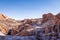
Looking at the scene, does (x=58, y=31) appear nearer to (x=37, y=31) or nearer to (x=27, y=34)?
(x=37, y=31)

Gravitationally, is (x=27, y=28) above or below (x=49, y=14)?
below

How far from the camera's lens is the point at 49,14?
3238cm

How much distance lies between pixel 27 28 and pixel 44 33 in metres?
5.76

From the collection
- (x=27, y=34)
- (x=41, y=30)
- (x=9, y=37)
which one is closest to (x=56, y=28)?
(x=41, y=30)

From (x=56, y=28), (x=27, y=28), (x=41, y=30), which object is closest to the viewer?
(x=56, y=28)

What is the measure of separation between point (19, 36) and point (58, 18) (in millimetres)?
7716

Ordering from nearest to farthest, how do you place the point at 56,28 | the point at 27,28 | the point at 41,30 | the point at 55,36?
1. the point at 55,36
2. the point at 56,28
3. the point at 41,30
4. the point at 27,28

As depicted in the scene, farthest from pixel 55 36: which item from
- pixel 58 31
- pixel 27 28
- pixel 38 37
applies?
pixel 27 28

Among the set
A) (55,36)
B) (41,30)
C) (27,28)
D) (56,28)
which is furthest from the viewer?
(27,28)

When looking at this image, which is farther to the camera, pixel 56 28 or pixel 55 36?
pixel 56 28

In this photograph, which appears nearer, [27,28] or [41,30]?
[41,30]

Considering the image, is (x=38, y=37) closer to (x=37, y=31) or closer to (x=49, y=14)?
(x=37, y=31)

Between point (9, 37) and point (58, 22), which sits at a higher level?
point (58, 22)

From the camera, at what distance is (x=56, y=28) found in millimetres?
25844
